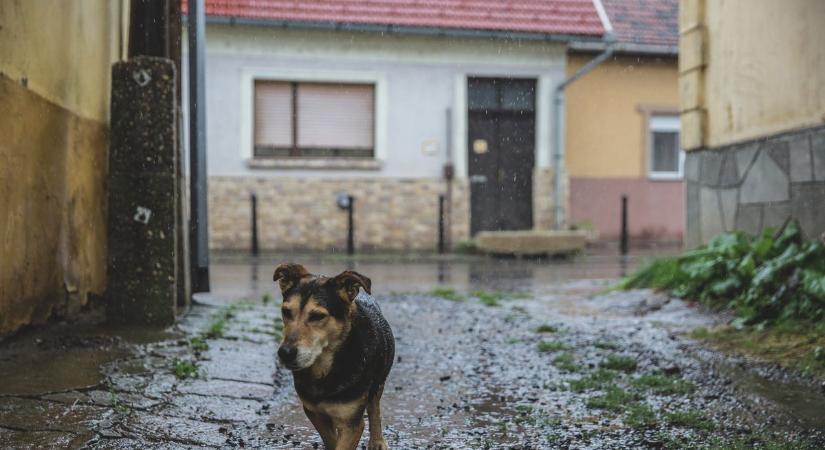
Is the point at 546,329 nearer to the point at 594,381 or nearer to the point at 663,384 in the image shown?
the point at 594,381

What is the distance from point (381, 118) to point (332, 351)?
14.6 meters

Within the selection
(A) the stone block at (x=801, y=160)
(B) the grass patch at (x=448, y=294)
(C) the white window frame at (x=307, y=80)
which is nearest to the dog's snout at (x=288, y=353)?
(A) the stone block at (x=801, y=160)

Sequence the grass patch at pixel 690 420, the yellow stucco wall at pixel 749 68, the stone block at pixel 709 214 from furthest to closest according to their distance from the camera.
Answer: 1. the stone block at pixel 709 214
2. the yellow stucco wall at pixel 749 68
3. the grass patch at pixel 690 420

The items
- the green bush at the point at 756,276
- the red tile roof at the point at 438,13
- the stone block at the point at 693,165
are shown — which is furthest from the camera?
the red tile roof at the point at 438,13

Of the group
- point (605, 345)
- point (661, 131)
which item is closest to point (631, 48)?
point (661, 131)

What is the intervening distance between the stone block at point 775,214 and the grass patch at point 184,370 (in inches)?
201

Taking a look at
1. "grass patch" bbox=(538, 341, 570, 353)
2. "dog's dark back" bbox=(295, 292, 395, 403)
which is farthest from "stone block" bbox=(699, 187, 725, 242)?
"dog's dark back" bbox=(295, 292, 395, 403)

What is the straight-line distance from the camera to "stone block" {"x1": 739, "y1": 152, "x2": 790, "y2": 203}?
7.43 m

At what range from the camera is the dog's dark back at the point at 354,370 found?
3.16 meters

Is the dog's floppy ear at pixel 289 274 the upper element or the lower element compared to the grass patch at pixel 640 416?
upper

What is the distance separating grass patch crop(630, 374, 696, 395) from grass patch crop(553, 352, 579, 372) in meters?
0.45

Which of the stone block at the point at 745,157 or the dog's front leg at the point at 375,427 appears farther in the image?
the stone block at the point at 745,157

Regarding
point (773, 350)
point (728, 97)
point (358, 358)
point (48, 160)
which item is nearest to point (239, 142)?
point (728, 97)

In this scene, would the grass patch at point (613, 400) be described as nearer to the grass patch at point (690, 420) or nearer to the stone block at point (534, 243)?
the grass patch at point (690, 420)
